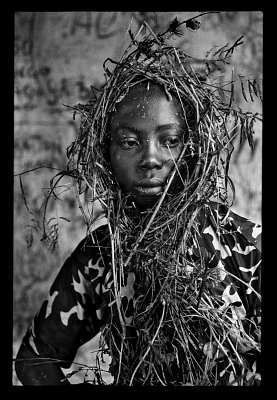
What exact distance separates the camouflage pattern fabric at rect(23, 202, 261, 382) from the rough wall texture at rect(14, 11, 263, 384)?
0.09 ft

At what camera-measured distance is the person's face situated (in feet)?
3.01

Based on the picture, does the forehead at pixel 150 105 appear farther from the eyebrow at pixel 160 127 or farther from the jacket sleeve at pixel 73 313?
the jacket sleeve at pixel 73 313

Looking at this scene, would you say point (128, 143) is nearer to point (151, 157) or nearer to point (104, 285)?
point (151, 157)

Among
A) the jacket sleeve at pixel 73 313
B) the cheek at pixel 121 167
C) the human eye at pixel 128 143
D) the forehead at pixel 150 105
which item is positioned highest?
the forehead at pixel 150 105

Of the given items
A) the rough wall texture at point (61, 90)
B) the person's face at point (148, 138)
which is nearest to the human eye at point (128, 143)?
the person's face at point (148, 138)

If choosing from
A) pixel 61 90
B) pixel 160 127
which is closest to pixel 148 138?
pixel 160 127

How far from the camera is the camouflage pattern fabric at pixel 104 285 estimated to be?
0.94 m

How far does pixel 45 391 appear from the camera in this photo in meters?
0.98

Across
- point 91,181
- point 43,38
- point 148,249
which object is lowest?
point 148,249

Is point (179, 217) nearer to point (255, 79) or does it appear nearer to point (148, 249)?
point (148, 249)

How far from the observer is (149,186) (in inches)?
36.6

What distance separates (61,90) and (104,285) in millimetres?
333

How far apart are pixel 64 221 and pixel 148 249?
16 cm

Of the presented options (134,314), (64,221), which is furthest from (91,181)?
(134,314)
